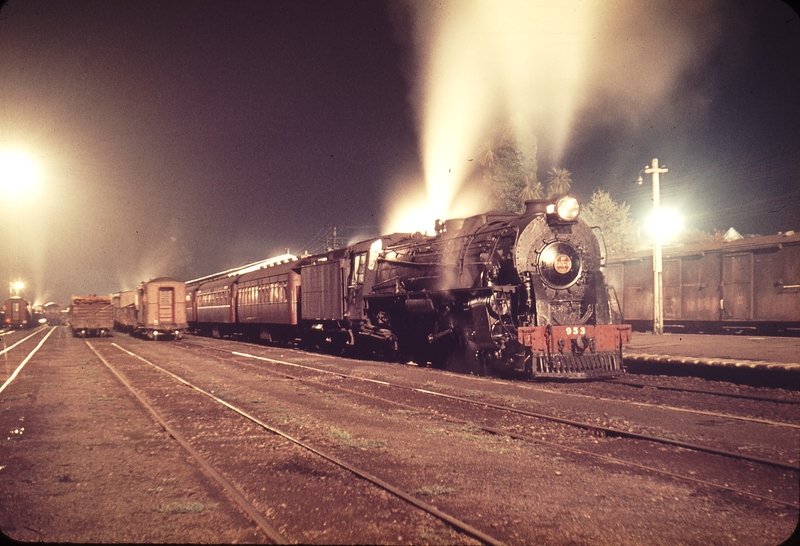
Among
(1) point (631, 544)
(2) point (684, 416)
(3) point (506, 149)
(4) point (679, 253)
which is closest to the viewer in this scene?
(1) point (631, 544)

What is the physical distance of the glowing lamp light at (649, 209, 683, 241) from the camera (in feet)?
70.8

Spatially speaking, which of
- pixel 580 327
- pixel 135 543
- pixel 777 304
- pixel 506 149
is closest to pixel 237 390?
pixel 580 327

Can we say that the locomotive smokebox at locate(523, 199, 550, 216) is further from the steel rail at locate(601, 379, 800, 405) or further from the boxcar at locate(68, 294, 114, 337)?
the boxcar at locate(68, 294, 114, 337)

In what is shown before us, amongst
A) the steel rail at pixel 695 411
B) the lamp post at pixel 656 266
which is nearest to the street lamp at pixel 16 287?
the lamp post at pixel 656 266

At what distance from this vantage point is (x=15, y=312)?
190ft

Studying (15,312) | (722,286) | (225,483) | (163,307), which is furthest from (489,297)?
(15,312)

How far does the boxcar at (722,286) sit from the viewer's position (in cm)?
1986

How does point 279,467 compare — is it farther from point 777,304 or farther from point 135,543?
point 777,304

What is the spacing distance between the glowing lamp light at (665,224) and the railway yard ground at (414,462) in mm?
9914

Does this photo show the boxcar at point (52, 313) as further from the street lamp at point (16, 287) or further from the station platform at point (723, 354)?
the station platform at point (723, 354)

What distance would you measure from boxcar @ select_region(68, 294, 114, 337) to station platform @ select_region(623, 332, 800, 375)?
109 feet

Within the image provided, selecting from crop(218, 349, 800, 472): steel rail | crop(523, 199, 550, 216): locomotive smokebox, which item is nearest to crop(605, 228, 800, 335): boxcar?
crop(523, 199, 550, 216): locomotive smokebox

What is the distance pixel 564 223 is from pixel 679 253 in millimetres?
13706

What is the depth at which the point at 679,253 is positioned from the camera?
78.6 feet
